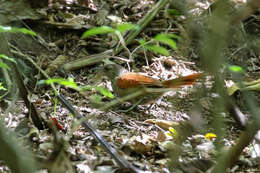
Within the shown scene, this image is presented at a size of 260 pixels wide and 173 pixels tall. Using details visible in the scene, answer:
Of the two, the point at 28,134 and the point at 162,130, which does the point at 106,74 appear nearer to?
the point at 162,130

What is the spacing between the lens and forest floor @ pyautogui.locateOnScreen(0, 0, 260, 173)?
133cm

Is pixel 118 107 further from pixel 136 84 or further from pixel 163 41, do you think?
pixel 163 41

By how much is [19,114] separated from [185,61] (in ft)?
5.20

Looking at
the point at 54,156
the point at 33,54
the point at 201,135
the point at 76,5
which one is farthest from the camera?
the point at 76,5

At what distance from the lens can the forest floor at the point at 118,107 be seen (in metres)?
1.33

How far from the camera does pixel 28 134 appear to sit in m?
1.62

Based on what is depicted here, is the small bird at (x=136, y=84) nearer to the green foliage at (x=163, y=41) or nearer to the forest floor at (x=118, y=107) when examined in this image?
the forest floor at (x=118, y=107)

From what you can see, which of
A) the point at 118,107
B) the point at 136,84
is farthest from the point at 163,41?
the point at 118,107

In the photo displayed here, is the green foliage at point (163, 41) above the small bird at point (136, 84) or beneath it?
above

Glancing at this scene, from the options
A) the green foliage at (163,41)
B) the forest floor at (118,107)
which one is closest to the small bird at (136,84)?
the forest floor at (118,107)

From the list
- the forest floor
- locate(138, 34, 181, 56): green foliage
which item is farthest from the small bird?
locate(138, 34, 181, 56): green foliage

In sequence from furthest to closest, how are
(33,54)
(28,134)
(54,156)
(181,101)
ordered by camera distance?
(33,54)
(181,101)
(28,134)
(54,156)

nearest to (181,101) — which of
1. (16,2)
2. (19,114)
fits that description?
(19,114)

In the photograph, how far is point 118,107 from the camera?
2268 mm
